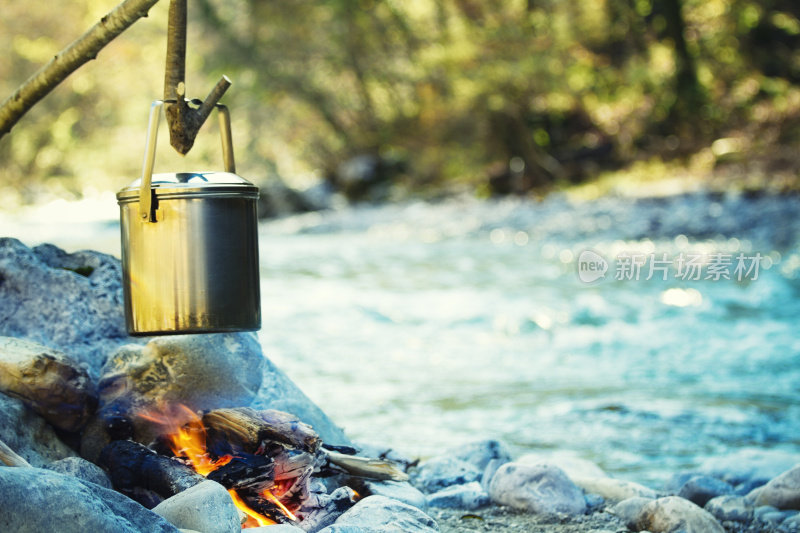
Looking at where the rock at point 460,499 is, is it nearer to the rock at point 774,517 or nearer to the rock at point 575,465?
the rock at point 575,465

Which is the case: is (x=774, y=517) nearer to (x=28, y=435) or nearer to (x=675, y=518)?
(x=675, y=518)

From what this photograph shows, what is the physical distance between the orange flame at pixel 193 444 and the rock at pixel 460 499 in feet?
2.81

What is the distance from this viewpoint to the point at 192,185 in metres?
2.75

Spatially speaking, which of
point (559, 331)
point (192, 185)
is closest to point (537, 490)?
point (192, 185)

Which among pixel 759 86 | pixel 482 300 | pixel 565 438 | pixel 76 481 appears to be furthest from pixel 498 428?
pixel 759 86

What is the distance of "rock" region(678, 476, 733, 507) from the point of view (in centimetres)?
388

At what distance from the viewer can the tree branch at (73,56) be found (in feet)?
10.0

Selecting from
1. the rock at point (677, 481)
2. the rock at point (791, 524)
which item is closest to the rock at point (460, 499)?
the rock at point (677, 481)

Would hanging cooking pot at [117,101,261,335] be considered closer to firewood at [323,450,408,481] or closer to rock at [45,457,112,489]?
rock at [45,457,112,489]

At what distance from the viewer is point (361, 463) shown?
3.28 m

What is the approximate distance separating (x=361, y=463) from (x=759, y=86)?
18.2m

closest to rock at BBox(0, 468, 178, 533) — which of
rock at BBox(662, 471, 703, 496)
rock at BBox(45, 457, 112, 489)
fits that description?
rock at BBox(45, 457, 112, 489)

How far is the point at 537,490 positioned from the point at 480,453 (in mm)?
751

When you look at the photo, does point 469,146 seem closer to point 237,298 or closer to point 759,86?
point 759,86
